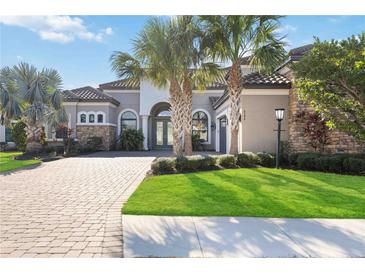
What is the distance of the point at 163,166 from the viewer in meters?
11.3

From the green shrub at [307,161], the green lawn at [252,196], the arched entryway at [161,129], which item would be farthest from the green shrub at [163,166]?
the arched entryway at [161,129]

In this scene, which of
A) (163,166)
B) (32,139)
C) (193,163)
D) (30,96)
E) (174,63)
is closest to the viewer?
(163,166)

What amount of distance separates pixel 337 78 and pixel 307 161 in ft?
13.4

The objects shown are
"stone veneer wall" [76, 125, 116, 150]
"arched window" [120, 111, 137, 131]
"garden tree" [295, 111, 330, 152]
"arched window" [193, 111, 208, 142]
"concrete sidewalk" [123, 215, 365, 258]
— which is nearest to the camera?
"concrete sidewalk" [123, 215, 365, 258]

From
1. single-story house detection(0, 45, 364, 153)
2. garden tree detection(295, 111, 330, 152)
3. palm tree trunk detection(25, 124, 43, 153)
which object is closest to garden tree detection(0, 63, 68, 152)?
palm tree trunk detection(25, 124, 43, 153)

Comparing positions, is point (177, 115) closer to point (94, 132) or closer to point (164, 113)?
point (94, 132)

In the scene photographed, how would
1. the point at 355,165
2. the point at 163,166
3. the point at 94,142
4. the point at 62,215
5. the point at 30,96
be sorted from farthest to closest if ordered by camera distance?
the point at 94,142 → the point at 30,96 → the point at 163,166 → the point at 355,165 → the point at 62,215

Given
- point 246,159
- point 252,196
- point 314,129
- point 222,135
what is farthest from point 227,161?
point 222,135

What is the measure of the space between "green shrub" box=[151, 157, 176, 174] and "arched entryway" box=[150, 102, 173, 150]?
16.7 m

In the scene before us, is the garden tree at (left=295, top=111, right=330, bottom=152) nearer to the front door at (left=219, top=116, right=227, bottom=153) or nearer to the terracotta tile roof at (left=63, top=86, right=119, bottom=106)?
the front door at (left=219, top=116, right=227, bottom=153)

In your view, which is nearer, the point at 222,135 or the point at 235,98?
the point at 235,98

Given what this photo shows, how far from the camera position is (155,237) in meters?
4.64

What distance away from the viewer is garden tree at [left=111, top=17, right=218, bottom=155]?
12.2 m
